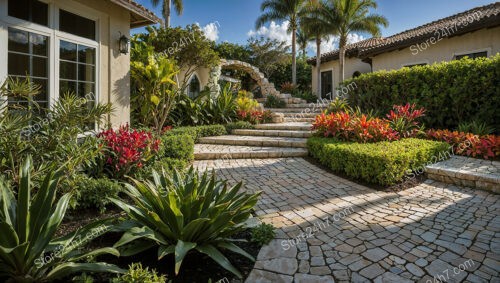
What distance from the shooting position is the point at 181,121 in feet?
34.5

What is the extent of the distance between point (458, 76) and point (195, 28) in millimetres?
8005

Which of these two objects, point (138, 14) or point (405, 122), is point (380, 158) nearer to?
point (405, 122)

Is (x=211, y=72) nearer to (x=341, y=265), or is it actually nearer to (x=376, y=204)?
(x=376, y=204)

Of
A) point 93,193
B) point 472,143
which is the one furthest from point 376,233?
point 472,143

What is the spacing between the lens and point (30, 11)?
16.2 ft

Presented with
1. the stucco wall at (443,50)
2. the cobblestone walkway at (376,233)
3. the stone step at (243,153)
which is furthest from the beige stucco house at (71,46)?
the stucco wall at (443,50)

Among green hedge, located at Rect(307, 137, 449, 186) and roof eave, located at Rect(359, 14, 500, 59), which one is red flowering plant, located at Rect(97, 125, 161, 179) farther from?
roof eave, located at Rect(359, 14, 500, 59)

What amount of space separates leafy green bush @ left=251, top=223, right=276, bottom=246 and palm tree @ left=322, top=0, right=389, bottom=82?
14.8m

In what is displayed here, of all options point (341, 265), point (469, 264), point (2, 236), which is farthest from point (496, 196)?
point (2, 236)

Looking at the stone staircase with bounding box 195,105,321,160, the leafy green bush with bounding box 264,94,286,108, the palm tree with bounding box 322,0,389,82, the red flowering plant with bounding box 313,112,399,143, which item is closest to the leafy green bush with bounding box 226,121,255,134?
the stone staircase with bounding box 195,105,321,160

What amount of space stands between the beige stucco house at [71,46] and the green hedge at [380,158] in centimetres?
457

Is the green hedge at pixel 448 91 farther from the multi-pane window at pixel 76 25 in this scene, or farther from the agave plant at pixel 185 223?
the multi-pane window at pixel 76 25

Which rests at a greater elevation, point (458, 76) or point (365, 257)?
point (458, 76)

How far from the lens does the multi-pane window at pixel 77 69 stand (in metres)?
5.51
